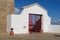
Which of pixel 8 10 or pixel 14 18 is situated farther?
pixel 8 10

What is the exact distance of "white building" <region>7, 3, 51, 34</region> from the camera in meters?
21.5

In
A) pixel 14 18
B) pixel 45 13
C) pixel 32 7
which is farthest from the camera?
pixel 45 13

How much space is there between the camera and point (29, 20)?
74.5 ft

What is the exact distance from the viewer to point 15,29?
21500 mm

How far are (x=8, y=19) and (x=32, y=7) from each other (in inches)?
139

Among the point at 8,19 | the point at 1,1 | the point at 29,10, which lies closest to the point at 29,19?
the point at 29,10

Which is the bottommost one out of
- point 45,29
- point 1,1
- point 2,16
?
point 45,29

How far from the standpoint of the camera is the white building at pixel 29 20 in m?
21.5

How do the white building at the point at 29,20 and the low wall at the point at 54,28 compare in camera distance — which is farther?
the low wall at the point at 54,28

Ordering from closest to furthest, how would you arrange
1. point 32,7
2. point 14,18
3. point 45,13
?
1. point 14,18
2. point 32,7
3. point 45,13

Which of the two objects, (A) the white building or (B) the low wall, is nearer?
(A) the white building

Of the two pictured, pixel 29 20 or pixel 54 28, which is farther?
pixel 54 28

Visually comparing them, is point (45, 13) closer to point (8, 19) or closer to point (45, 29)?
point (45, 29)

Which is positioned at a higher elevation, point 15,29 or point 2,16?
point 2,16
